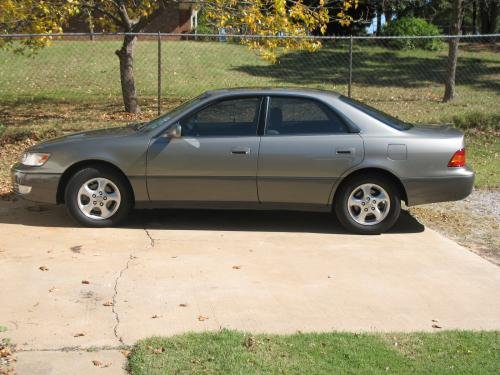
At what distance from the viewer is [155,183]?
722 cm

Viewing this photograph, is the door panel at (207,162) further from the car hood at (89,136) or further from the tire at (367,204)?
the tire at (367,204)

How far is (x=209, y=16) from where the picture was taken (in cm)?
1291

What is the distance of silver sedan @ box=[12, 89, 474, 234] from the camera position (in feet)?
23.3

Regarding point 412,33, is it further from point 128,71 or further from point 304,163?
point 304,163

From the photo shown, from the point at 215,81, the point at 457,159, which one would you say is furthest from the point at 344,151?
the point at 215,81

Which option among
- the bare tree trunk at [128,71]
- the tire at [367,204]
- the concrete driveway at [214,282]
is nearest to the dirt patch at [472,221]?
the concrete driveway at [214,282]

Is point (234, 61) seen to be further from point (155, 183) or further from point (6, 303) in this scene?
point (6, 303)

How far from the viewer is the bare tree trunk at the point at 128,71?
1384 centimetres

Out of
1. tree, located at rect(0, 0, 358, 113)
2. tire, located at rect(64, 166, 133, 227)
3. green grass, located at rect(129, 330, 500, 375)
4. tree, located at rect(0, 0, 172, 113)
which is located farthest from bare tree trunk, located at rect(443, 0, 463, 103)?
green grass, located at rect(129, 330, 500, 375)

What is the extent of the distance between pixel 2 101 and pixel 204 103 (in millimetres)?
10140

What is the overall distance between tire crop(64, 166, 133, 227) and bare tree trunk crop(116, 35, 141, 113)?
7008 mm

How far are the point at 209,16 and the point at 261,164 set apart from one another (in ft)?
21.3

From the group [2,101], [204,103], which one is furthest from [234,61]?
[204,103]

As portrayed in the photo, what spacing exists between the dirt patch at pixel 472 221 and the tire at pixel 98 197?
3.26m
